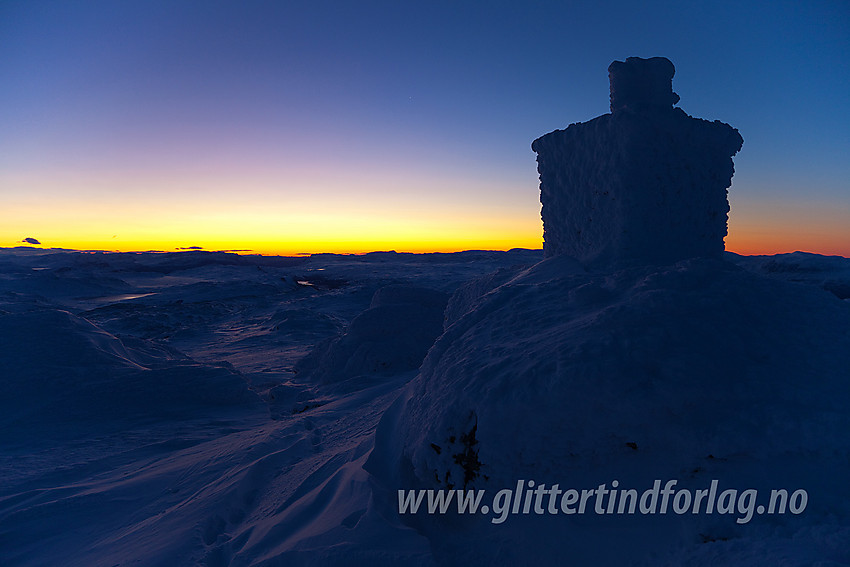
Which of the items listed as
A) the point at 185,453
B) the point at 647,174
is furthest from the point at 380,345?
the point at 647,174

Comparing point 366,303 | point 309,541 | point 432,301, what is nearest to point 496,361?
point 309,541

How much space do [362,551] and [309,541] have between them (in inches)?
19.1

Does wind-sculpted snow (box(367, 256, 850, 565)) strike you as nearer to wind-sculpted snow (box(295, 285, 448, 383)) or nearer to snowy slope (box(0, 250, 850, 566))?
snowy slope (box(0, 250, 850, 566))

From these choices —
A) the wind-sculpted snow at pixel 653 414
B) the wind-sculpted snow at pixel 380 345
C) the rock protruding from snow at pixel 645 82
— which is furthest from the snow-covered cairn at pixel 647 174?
the wind-sculpted snow at pixel 380 345

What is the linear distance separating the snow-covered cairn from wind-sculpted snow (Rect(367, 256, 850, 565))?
133 centimetres

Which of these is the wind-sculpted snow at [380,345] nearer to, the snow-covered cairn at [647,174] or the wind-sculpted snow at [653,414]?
the snow-covered cairn at [647,174]

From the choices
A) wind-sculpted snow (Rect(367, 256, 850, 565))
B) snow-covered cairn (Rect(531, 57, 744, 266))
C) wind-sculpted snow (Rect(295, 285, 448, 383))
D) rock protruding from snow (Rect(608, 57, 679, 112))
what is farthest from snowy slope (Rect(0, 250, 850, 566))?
wind-sculpted snow (Rect(295, 285, 448, 383))

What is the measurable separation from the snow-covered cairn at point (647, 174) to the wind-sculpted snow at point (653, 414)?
4.37 ft

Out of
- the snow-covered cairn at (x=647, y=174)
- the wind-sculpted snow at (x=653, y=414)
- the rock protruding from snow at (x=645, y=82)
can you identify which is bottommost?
the wind-sculpted snow at (x=653, y=414)

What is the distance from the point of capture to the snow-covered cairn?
Result: 450cm

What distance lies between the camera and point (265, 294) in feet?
103

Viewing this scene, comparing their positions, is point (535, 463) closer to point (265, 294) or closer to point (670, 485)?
point (670, 485)

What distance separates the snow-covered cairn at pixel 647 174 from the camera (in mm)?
4500

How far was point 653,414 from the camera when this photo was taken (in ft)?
7.95
